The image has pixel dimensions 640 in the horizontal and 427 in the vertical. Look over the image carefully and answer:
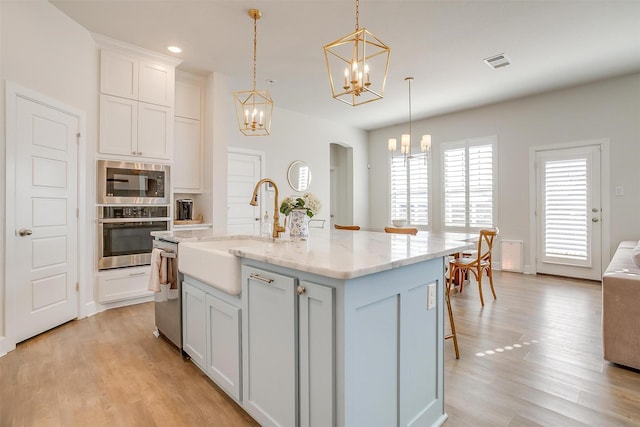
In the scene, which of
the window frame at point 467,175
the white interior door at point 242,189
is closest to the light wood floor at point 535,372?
the window frame at point 467,175

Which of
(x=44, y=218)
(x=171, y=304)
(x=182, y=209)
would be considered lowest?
(x=171, y=304)

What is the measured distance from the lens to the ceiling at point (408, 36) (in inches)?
116

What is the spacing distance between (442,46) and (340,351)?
12.3 feet

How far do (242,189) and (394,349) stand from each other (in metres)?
4.41

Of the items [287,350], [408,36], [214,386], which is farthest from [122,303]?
[408,36]

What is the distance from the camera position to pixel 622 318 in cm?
224

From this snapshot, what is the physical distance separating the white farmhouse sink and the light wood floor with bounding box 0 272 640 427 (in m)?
0.72

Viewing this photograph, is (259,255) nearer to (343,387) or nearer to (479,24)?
(343,387)

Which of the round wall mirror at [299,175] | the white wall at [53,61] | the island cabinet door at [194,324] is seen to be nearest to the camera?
the island cabinet door at [194,324]

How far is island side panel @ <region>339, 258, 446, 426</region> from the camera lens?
1196 millimetres

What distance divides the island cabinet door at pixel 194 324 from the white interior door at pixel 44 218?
160 centimetres

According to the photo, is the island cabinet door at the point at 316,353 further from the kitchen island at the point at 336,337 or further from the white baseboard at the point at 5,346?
the white baseboard at the point at 5,346

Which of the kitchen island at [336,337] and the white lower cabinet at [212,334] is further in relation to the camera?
the white lower cabinet at [212,334]

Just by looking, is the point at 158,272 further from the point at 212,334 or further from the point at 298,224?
the point at 298,224
